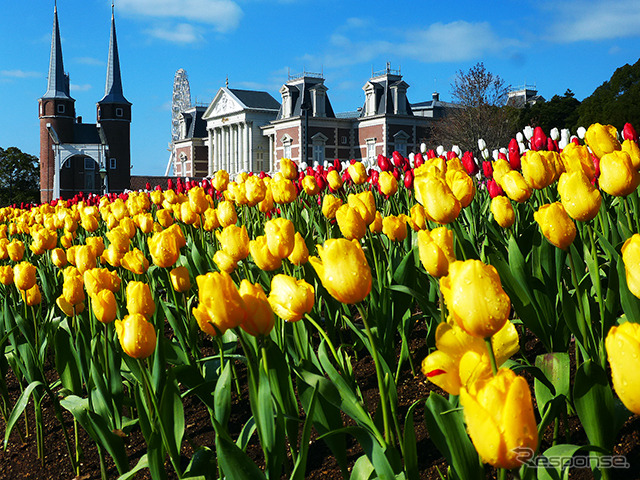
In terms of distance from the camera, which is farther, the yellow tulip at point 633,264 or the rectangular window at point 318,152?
the rectangular window at point 318,152

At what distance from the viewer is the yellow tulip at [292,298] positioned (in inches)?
50.7

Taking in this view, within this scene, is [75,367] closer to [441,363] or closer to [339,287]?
[339,287]

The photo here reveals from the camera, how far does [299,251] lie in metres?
1.86

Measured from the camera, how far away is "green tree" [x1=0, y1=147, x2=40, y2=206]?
45750mm

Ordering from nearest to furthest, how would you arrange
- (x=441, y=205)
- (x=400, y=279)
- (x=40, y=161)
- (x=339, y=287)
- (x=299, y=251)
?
(x=339, y=287), (x=441, y=205), (x=299, y=251), (x=400, y=279), (x=40, y=161)

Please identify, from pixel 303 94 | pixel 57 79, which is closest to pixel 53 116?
pixel 57 79

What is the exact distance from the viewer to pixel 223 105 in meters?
48.9

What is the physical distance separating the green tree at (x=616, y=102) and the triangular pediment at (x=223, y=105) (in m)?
25.5

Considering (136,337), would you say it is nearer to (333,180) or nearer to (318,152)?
(333,180)

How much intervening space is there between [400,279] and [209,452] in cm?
96

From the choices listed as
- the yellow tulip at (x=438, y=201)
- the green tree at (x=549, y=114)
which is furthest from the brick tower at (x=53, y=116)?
the yellow tulip at (x=438, y=201)

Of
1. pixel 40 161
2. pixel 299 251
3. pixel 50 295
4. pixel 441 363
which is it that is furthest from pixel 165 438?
pixel 40 161

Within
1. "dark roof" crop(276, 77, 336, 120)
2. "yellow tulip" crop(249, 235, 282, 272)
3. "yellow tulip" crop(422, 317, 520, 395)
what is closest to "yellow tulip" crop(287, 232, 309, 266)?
"yellow tulip" crop(249, 235, 282, 272)

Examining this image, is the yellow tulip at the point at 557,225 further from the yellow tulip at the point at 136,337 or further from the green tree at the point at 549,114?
the green tree at the point at 549,114
